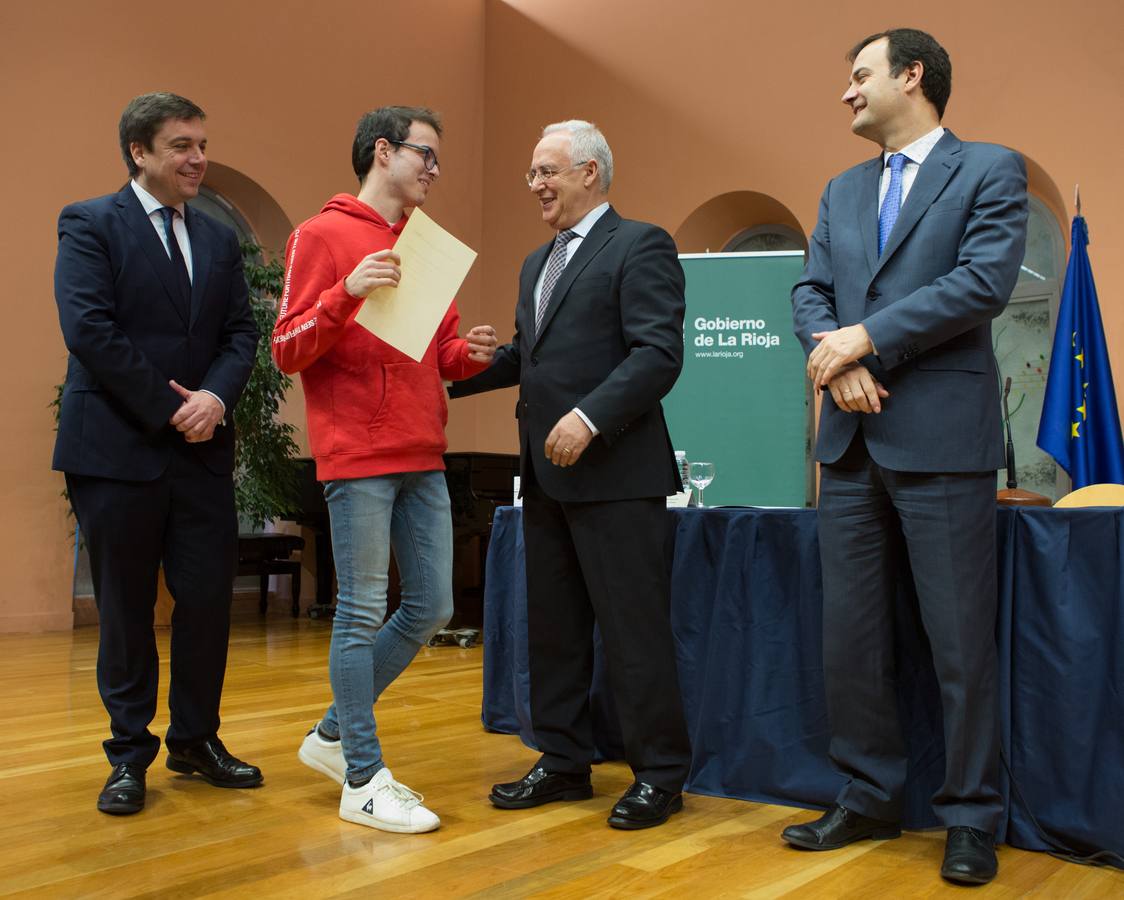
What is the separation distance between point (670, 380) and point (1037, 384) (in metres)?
4.75

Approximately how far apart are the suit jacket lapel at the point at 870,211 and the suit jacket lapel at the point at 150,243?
1562mm

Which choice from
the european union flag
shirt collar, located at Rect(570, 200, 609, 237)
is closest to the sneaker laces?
shirt collar, located at Rect(570, 200, 609, 237)

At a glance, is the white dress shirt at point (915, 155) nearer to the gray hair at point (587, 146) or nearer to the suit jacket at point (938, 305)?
the suit jacket at point (938, 305)

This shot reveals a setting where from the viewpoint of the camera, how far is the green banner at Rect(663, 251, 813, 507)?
11.9 ft

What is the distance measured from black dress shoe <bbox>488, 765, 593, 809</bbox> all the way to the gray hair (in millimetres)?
1352

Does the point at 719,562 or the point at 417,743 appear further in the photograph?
the point at 417,743

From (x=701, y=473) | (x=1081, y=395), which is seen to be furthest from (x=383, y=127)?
(x=1081, y=395)

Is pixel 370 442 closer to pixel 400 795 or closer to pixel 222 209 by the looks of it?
pixel 400 795

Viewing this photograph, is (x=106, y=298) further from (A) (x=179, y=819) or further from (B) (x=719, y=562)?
(B) (x=719, y=562)

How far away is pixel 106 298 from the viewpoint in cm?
242

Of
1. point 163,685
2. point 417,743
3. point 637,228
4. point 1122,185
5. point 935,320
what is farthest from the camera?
point 1122,185

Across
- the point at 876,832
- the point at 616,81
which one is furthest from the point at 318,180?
the point at 876,832

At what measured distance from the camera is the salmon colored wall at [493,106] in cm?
600

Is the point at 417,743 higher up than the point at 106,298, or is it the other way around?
the point at 106,298
